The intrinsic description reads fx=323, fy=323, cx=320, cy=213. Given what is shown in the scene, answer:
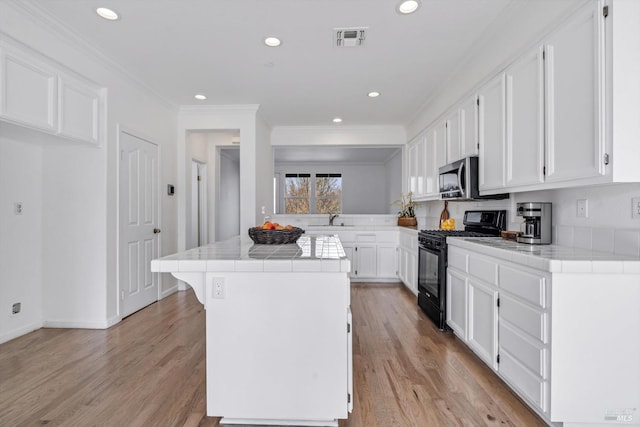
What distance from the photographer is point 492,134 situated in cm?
262

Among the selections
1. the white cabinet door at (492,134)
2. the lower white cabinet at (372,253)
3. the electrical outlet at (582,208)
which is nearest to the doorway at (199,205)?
the lower white cabinet at (372,253)

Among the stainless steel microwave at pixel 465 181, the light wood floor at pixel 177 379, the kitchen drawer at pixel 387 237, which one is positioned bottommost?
the light wood floor at pixel 177 379

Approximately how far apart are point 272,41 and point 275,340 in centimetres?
238

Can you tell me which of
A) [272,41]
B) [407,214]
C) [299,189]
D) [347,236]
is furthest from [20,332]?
[299,189]

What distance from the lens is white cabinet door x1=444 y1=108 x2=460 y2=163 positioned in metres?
3.30

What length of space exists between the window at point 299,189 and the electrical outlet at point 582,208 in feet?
24.1

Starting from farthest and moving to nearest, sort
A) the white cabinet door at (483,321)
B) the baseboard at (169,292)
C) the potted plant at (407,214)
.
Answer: the potted plant at (407,214) < the baseboard at (169,292) < the white cabinet door at (483,321)

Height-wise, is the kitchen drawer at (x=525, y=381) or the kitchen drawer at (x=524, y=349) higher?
the kitchen drawer at (x=524, y=349)

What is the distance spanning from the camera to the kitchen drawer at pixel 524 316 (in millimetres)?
1634

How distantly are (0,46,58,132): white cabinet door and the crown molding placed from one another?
0.94 ft

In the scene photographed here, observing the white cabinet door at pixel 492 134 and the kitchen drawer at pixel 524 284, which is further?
the white cabinet door at pixel 492 134

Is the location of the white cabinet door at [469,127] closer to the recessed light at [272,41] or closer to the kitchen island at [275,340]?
the recessed light at [272,41]

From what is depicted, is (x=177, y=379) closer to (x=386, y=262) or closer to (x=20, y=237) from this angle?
(x=20, y=237)

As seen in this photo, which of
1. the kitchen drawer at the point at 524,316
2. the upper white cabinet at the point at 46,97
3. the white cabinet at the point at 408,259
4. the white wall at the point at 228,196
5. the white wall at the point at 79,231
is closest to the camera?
the kitchen drawer at the point at 524,316
